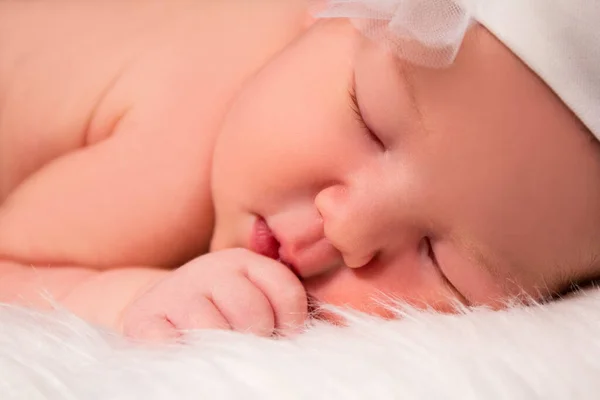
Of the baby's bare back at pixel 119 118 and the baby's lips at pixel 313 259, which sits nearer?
the baby's lips at pixel 313 259

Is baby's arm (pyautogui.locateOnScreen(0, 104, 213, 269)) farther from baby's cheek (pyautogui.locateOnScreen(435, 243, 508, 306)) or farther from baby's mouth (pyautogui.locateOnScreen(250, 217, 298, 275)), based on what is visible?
baby's cheek (pyautogui.locateOnScreen(435, 243, 508, 306))

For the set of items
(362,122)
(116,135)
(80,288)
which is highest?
(362,122)

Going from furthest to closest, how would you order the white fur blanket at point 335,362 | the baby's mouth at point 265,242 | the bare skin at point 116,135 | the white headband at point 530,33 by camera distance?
the bare skin at point 116,135 < the baby's mouth at point 265,242 < the white headband at point 530,33 < the white fur blanket at point 335,362

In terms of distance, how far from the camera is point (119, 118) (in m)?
0.99

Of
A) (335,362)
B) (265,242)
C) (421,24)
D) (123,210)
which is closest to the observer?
(335,362)

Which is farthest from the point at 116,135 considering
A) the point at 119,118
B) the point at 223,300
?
the point at 223,300

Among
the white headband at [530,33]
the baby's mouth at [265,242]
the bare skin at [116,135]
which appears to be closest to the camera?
the white headband at [530,33]

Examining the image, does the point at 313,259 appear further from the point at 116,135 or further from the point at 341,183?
the point at 116,135

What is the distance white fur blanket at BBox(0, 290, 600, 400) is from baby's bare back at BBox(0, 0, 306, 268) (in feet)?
0.88

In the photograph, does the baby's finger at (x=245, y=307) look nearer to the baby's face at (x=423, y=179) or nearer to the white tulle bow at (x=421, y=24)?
the baby's face at (x=423, y=179)

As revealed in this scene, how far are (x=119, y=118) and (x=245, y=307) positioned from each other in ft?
1.26

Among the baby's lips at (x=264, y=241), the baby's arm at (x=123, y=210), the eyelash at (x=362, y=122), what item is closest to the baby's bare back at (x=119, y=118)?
the baby's arm at (x=123, y=210)

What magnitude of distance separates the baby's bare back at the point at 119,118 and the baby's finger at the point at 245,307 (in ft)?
0.75

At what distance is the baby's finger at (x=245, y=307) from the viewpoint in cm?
72
